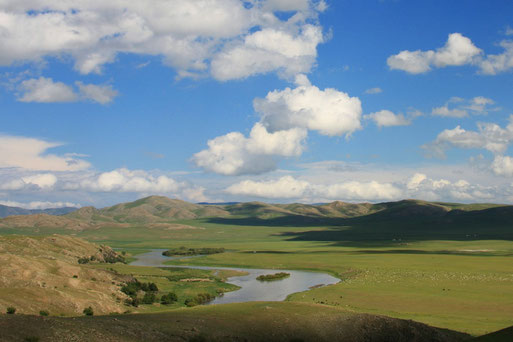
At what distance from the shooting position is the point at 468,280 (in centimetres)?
9981

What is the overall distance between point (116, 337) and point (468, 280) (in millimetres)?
86043

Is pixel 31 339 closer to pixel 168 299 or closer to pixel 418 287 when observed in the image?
pixel 168 299

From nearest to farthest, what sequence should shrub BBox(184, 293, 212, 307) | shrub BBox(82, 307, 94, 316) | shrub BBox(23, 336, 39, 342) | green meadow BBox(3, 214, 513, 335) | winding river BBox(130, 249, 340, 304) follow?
shrub BBox(23, 336, 39, 342), shrub BBox(82, 307, 94, 316), green meadow BBox(3, 214, 513, 335), shrub BBox(184, 293, 212, 307), winding river BBox(130, 249, 340, 304)

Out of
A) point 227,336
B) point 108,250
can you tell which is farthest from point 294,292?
point 108,250

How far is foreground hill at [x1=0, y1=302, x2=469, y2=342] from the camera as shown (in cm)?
3631

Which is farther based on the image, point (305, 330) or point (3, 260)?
point (3, 260)

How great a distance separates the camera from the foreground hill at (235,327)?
119 ft

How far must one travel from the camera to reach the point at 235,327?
152ft

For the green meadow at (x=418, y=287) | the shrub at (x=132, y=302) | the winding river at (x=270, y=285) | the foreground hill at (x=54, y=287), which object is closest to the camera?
the foreground hill at (x=54, y=287)

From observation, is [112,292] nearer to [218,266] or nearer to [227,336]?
[227,336]

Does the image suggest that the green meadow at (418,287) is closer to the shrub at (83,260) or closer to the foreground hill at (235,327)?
the foreground hill at (235,327)

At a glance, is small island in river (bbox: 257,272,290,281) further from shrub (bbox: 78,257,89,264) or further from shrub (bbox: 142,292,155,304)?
shrub (bbox: 78,257,89,264)

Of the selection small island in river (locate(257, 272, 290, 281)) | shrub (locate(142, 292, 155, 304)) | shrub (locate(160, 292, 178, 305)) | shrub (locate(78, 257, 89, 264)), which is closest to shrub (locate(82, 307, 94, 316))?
shrub (locate(142, 292, 155, 304))

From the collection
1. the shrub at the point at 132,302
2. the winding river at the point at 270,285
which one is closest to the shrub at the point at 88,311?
the shrub at the point at 132,302
